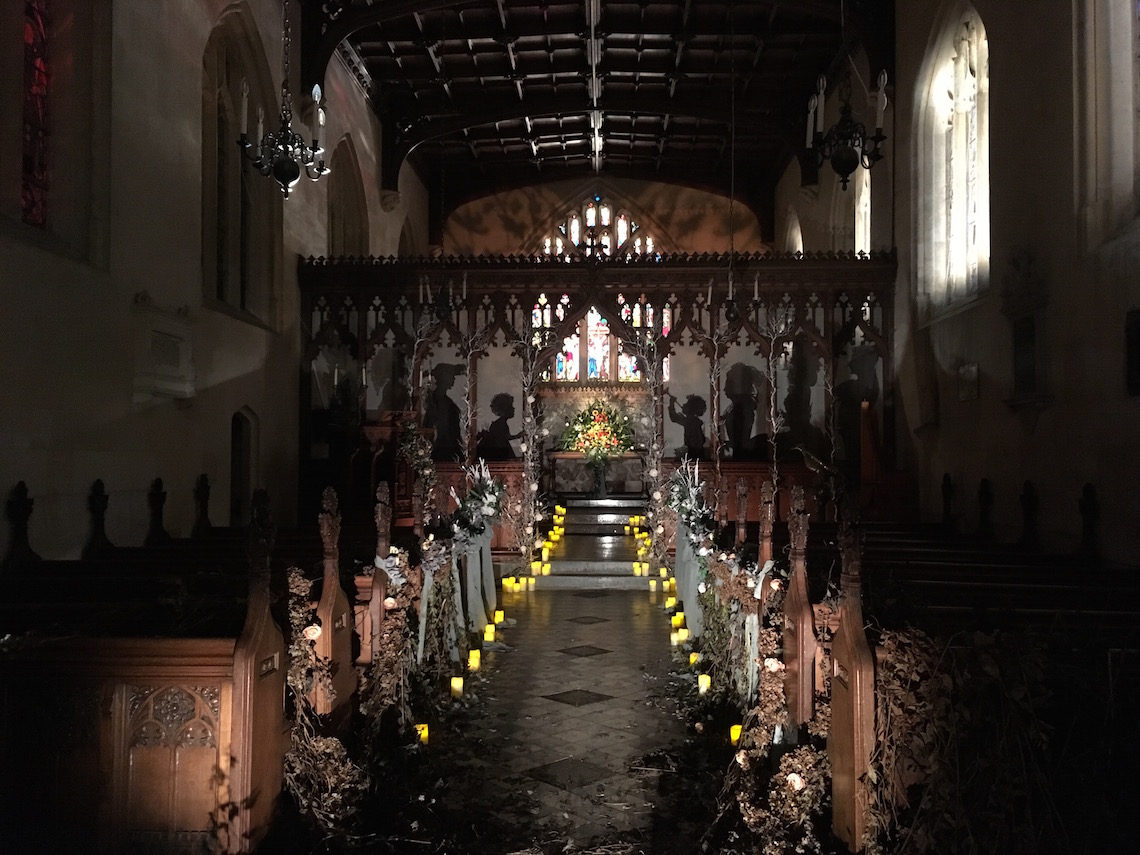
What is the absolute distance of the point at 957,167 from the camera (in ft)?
31.2

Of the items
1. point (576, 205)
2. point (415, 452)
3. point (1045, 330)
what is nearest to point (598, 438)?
point (415, 452)

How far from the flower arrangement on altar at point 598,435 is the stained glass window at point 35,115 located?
1004cm

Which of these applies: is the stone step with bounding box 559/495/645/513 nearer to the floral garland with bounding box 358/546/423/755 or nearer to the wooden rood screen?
the wooden rood screen

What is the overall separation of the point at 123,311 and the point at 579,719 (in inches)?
195

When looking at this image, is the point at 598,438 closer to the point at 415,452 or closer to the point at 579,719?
the point at 415,452

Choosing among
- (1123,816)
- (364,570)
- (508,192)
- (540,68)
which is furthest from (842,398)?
(1123,816)

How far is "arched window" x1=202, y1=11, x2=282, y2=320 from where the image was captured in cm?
937

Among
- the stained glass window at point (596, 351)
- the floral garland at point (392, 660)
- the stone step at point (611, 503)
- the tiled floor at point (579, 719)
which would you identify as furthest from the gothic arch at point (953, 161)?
the stained glass window at point (596, 351)

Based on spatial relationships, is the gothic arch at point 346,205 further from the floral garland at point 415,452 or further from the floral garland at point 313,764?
the floral garland at point 313,764

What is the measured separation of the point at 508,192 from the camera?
1984 centimetres

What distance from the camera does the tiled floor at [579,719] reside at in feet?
13.0

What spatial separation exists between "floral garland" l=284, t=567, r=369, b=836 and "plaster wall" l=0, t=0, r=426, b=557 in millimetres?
3396

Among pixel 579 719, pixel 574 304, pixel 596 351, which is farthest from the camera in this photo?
pixel 596 351

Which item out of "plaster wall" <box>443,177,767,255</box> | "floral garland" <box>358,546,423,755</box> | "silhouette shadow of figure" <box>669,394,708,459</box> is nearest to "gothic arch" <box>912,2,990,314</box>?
"floral garland" <box>358,546,423,755</box>
